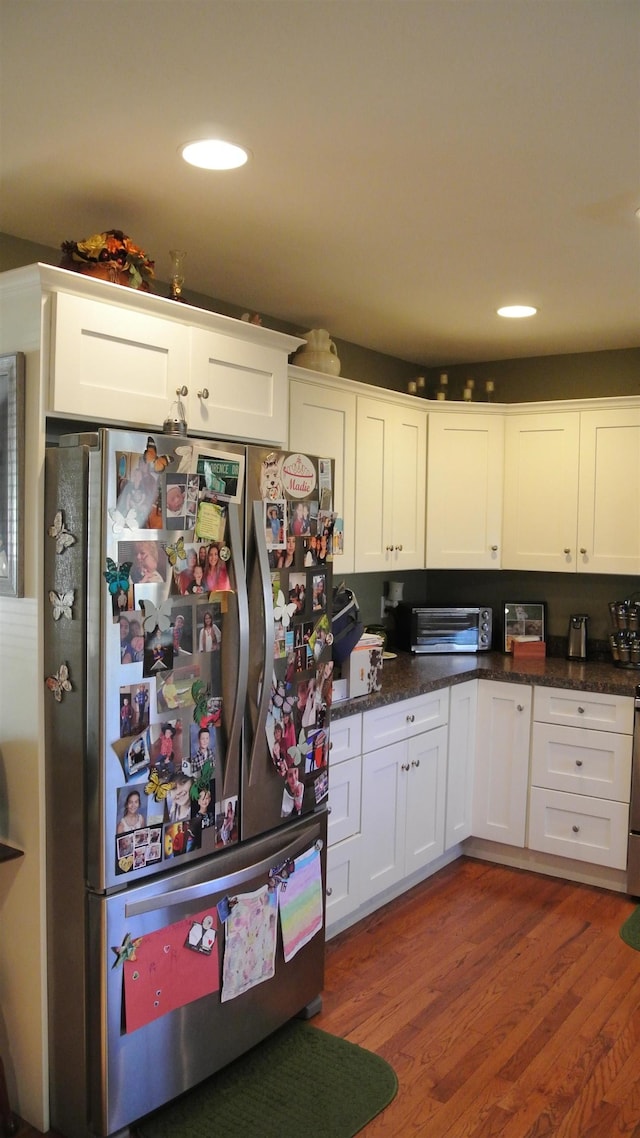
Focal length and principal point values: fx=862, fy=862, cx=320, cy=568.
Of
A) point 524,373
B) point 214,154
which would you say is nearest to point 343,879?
point 214,154

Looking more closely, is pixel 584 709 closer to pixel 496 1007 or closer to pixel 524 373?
pixel 496 1007

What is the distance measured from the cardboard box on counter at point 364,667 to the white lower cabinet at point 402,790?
0.32 ft

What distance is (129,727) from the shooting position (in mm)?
2092

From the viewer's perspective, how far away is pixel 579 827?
379cm

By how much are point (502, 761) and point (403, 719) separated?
30.2 inches

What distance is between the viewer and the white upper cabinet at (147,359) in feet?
7.08

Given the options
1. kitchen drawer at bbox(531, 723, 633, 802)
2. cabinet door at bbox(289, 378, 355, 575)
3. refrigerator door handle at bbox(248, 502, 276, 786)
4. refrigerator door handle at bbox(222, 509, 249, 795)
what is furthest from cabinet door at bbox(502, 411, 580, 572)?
refrigerator door handle at bbox(222, 509, 249, 795)

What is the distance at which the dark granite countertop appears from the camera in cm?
354

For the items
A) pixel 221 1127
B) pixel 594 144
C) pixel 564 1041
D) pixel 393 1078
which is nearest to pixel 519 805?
pixel 564 1041

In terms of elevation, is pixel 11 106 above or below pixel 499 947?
above

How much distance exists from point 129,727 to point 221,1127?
1.09 metres

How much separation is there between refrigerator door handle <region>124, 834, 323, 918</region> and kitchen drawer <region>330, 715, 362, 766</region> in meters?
0.46

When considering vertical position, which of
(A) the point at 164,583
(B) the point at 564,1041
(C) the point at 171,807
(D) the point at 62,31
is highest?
(D) the point at 62,31

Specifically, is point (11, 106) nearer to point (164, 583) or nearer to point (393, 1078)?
point (164, 583)
